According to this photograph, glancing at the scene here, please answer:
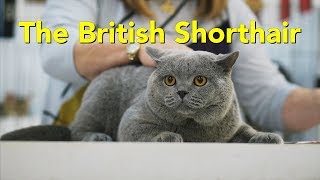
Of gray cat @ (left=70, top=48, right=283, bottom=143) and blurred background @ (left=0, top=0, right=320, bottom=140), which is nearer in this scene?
gray cat @ (left=70, top=48, right=283, bottom=143)

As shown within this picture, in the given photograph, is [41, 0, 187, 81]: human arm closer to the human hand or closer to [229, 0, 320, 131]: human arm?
the human hand

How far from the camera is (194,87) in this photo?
0.46 m

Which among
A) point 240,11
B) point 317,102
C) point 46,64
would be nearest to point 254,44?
point 240,11

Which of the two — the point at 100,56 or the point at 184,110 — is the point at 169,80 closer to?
the point at 184,110

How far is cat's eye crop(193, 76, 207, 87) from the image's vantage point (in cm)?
46

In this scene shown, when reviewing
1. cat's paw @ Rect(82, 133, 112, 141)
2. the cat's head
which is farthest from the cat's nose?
cat's paw @ Rect(82, 133, 112, 141)

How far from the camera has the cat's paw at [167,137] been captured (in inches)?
17.9

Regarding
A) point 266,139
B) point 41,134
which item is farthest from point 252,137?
point 41,134

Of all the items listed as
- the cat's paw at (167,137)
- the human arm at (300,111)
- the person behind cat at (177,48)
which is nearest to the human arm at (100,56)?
the person behind cat at (177,48)

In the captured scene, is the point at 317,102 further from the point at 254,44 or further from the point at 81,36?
the point at 81,36

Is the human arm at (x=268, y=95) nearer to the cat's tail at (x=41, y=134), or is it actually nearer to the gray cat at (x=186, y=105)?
the gray cat at (x=186, y=105)

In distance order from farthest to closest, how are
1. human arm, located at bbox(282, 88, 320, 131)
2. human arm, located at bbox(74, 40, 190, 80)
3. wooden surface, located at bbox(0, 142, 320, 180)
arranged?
1. human arm, located at bbox(282, 88, 320, 131)
2. human arm, located at bbox(74, 40, 190, 80)
3. wooden surface, located at bbox(0, 142, 320, 180)

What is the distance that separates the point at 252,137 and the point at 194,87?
0.29 feet

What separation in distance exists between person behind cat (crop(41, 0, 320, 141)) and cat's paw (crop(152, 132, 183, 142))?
97 millimetres
